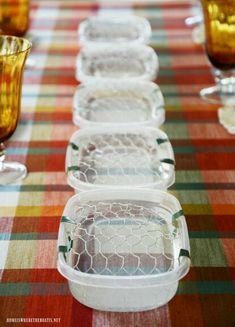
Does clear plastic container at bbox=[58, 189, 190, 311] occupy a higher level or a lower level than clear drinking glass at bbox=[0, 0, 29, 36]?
lower

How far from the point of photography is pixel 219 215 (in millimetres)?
662

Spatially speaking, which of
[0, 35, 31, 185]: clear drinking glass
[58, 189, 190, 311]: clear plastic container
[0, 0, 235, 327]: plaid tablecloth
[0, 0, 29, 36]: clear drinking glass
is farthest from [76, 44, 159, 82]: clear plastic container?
[58, 189, 190, 311]: clear plastic container

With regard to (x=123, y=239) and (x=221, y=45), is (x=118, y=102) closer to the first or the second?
(x=221, y=45)

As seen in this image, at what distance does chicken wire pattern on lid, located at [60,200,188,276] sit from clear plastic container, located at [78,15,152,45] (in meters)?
0.57

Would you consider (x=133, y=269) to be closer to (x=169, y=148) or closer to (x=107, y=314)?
(x=107, y=314)

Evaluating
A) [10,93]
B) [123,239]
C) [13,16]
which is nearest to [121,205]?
[123,239]

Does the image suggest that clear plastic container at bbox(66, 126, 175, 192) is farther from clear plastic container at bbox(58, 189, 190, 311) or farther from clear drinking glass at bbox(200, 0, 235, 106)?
clear drinking glass at bbox(200, 0, 235, 106)

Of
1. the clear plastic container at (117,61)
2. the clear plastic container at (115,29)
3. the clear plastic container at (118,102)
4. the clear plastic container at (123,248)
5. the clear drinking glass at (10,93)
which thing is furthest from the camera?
the clear plastic container at (115,29)

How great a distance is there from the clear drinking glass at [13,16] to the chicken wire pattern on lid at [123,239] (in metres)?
0.54

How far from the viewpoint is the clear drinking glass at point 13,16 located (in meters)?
1.05

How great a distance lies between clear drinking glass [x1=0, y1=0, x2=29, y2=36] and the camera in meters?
1.05

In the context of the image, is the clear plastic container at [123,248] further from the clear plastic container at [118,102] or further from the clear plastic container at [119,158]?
the clear plastic container at [118,102]

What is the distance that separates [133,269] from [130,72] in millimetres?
525

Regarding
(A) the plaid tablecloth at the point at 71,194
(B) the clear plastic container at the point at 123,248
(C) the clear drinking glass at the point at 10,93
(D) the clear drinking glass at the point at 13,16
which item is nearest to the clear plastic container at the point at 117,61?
(A) the plaid tablecloth at the point at 71,194
